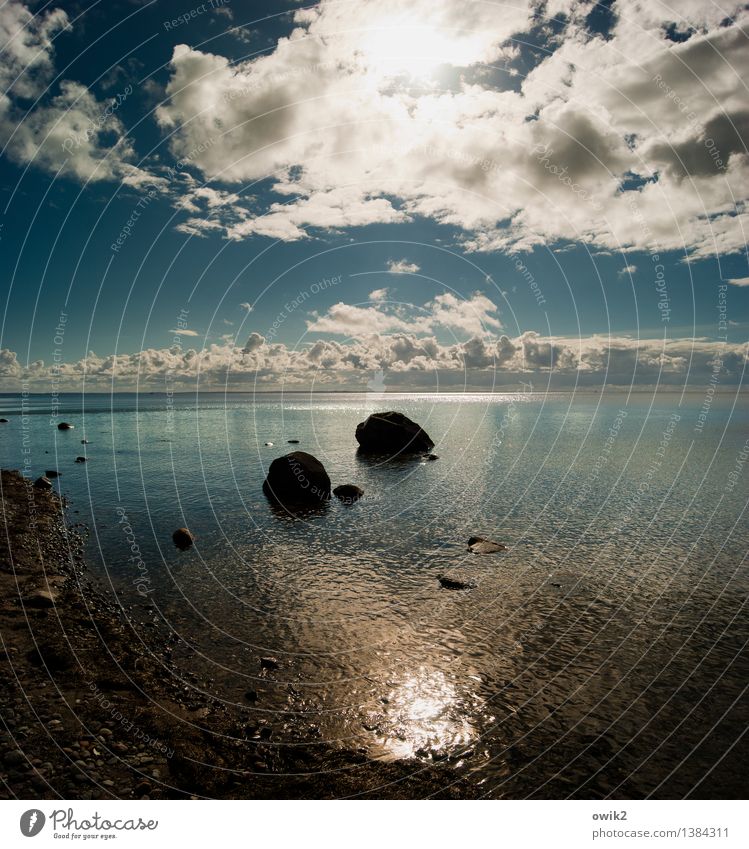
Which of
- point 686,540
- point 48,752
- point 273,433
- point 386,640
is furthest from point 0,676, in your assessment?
point 273,433

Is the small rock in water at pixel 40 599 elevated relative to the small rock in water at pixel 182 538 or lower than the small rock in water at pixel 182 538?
lower

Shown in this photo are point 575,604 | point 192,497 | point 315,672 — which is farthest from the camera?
point 192,497

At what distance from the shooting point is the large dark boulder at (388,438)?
63000 millimetres

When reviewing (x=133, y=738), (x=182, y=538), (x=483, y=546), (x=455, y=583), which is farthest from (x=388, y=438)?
(x=133, y=738)

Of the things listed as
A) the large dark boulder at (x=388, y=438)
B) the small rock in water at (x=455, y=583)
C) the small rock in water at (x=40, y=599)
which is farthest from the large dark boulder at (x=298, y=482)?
the large dark boulder at (x=388, y=438)

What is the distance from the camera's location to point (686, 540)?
27.0m

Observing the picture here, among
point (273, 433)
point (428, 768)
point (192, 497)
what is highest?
point (273, 433)

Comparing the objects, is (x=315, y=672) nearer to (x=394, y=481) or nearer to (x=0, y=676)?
(x=0, y=676)

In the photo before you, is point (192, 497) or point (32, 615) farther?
point (192, 497)

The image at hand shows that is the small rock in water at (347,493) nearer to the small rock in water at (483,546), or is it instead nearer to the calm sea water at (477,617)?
the calm sea water at (477,617)

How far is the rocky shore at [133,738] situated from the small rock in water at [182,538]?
30.8 ft

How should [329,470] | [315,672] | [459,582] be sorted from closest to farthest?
[315,672] < [459,582] < [329,470]

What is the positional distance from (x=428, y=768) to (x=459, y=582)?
10965mm

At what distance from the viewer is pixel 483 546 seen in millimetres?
25594
